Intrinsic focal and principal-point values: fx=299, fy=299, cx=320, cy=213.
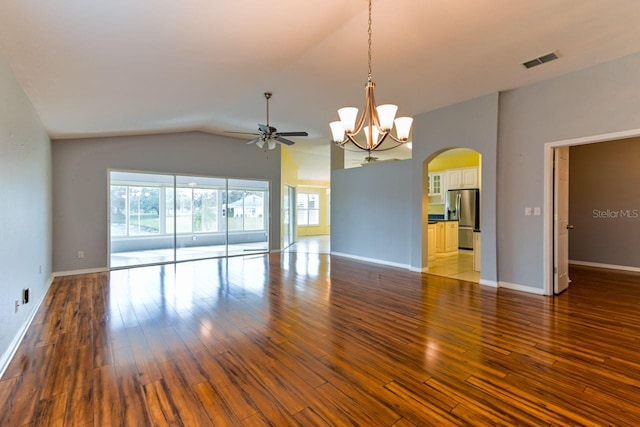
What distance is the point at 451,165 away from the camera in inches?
360

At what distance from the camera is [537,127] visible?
4262 mm

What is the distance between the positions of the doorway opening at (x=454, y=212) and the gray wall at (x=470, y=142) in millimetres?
243

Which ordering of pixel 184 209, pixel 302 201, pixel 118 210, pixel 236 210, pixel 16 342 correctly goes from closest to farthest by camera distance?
pixel 16 342 → pixel 118 210 → pixel 184 209 → pixel 236 210 → pixel 302 201

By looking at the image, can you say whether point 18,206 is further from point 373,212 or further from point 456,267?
point 456,267

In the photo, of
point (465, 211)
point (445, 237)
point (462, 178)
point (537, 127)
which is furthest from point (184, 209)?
point (462, 178)

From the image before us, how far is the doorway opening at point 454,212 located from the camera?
6.24 meters

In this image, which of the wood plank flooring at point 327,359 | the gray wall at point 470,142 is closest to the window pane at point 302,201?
the gray wall at point 470,142

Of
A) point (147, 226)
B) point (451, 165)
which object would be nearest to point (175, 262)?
point (147, 226)

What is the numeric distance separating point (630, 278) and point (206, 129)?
8587 mm

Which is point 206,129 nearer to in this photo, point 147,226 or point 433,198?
point 147,226

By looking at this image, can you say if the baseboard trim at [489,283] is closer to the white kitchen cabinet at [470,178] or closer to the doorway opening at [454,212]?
the doorway opening at [454,212]

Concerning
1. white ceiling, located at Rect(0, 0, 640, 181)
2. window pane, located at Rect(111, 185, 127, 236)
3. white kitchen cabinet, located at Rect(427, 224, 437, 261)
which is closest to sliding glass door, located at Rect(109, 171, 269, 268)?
window pane, located at Rect(111, 185, 127, 236)

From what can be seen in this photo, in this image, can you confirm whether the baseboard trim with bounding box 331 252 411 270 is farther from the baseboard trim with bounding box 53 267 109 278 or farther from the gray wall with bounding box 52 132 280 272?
the baseboard trim with bounding box 53 267 109 278

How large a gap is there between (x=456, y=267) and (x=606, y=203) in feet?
10.3
